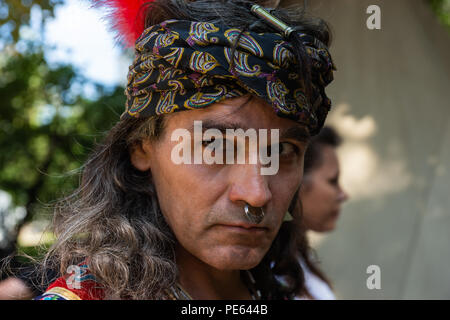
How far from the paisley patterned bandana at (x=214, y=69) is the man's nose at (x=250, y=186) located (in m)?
0.21

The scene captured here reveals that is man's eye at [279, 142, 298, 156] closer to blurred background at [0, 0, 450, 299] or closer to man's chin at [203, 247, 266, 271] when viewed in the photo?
man's chin at [203, 247, 266, 271]

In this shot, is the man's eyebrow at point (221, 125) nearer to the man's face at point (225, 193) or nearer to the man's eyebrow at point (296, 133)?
the man's face at point (225, 193)

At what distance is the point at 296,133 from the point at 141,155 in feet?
1.98

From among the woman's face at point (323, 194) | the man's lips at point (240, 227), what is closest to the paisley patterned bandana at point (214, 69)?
the man's lips at point (240, 227)

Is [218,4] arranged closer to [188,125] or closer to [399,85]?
[188,125]

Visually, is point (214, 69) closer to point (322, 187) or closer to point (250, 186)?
point (250, 186)

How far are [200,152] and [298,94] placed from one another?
39cm

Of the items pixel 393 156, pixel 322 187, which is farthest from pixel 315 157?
pixel 393 156

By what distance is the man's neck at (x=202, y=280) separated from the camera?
5.70 ft

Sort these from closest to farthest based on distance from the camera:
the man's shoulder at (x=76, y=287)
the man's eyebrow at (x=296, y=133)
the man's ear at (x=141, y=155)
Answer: the man's shoulder at (x=76, y=287) < the man's eyebrow at (x=296, y=133) < the man's ear at (x=141, y=155)

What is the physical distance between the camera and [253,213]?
1480mm

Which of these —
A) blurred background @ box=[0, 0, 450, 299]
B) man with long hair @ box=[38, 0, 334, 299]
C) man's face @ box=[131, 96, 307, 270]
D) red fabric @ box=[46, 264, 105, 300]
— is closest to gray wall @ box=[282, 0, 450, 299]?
blurred background @ box=[0, 0, 450, 299]

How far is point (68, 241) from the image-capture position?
5.16ft

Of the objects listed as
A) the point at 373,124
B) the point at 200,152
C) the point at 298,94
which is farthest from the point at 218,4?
the point at 373,124
